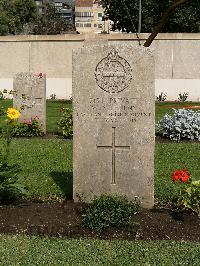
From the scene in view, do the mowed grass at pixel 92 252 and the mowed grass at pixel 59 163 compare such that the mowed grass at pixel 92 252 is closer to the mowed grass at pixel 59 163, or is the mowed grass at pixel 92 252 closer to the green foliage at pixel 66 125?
the mowed grass at pixel 59 163

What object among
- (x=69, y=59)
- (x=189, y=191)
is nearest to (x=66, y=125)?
(x=189, y=191)

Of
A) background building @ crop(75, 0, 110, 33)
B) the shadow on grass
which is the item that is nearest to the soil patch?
the shadow on grass

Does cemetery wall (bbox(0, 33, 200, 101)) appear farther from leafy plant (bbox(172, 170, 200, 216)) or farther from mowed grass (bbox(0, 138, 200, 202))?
leafy plant (bbox(172, 170, 200, 216))

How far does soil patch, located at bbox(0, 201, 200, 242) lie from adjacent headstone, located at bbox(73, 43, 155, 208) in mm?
342

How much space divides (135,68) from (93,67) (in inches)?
17.6

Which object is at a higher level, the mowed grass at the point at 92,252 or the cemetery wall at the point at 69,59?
the cemetery wall at the point at 69,59

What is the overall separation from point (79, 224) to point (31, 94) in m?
8.59

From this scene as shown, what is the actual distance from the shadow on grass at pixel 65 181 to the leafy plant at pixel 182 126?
4488 millimetres

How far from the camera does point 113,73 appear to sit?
24.3ft

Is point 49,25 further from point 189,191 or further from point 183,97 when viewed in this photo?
point 189,191

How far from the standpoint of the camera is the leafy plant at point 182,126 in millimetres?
13852

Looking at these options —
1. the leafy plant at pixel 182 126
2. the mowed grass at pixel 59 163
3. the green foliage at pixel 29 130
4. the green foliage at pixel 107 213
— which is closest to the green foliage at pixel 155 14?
the green foliage at pixel 29 130

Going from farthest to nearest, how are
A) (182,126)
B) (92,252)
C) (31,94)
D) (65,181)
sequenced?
1. (31,94)
2. (182,126)
3. (65,181)
4. (92,252)

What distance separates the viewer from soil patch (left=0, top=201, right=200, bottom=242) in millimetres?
6727
